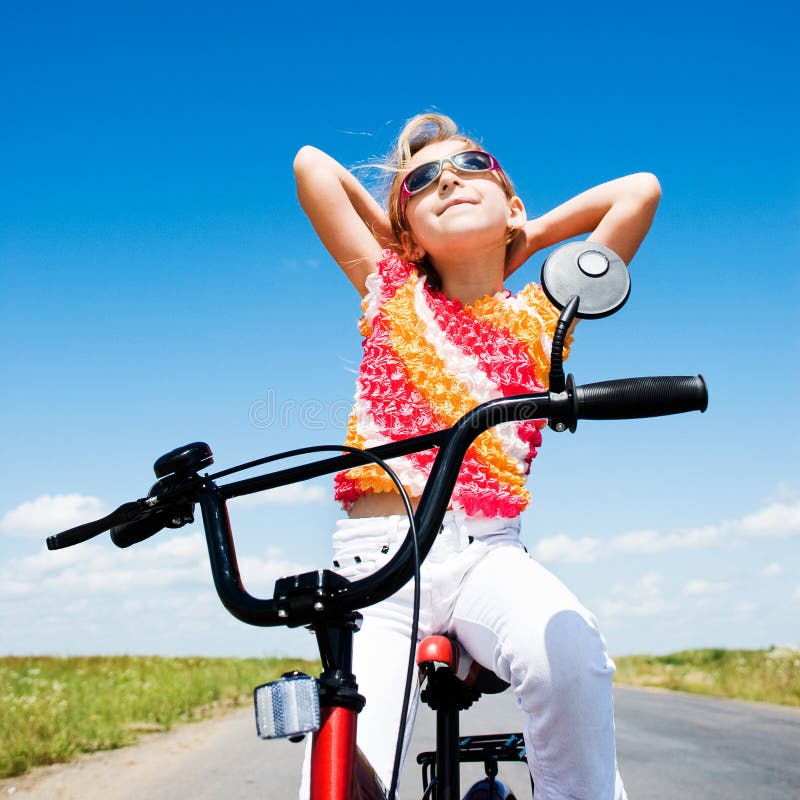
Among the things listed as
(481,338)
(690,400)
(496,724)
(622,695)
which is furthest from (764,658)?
(690,400)

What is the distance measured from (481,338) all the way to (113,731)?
5.32 metres

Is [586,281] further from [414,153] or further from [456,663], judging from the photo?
[414,153]

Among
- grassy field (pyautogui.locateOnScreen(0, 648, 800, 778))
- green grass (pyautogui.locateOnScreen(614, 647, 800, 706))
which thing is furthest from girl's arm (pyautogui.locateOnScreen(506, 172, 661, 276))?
green grass (pyautogui.locateOnScreen(614, 647, 800, 706))

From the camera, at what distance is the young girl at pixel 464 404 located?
2.00m

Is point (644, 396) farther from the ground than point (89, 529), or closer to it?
farther from the ground

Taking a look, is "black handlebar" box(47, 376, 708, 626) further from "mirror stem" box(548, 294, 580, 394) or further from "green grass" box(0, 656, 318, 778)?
"green grass" box(0, 656, 318, 778)

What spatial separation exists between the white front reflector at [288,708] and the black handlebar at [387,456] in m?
0.14

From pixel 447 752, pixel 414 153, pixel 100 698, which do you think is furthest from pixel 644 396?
pixel 100 698

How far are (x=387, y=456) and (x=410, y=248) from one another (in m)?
1.75

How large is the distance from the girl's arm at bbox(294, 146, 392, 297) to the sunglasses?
21 centimetres

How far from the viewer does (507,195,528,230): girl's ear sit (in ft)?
11.2

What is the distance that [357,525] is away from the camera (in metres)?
2.53

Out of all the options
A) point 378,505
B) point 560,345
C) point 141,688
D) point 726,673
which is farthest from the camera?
point 726,673

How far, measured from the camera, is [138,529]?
2.02 m
